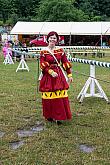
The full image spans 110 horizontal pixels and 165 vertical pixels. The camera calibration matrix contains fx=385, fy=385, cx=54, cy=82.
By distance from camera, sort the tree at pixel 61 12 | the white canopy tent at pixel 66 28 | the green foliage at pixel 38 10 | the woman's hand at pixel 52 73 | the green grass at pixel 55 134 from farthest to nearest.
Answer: the green foliage at pixel 38 10, the tree at pixel 61 12, the white canopy tent at pixel 66 28, the woman's hand at pixel 52 73, the green grass at pixel 55 134

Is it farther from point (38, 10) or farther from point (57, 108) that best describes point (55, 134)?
point (38, 10)

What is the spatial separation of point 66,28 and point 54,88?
3115cm

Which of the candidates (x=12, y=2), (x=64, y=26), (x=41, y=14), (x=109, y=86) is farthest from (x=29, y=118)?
(x=12, y=2)

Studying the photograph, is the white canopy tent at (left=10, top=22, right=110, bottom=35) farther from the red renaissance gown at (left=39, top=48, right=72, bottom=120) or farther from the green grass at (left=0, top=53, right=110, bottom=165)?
the red renaissance gown at (left=39, top=48, right=72, bottom=120)

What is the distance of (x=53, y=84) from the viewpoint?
21.0 feet

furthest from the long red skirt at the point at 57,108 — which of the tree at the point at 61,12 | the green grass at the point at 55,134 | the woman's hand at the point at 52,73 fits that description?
the tree at the point at 61,12

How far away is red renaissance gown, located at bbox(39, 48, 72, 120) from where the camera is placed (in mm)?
6383

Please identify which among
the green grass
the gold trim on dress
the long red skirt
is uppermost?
the gold trim on dress

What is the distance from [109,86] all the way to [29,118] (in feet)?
14.8

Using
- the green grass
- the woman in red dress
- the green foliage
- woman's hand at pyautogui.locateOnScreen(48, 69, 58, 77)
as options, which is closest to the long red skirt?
the woman in red dress

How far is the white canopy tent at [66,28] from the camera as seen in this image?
36.2 metres

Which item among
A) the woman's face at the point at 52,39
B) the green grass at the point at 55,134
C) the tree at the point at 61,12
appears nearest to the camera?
the green grass at the point at 55,134

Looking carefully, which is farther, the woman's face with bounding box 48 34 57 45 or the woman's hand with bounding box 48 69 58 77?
the woman's face with bounding box 48 34 57 45

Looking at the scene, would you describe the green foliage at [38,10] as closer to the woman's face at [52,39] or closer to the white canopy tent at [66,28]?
the white canopy tent at [66,28]
